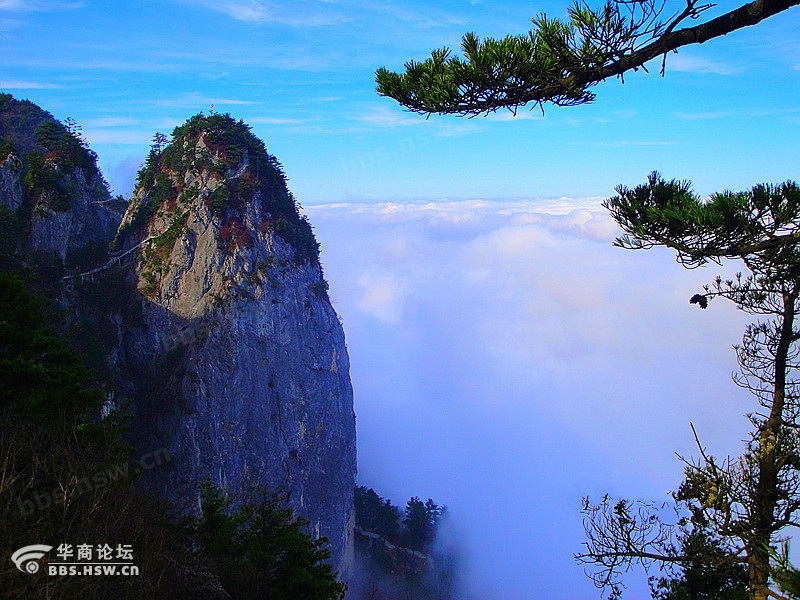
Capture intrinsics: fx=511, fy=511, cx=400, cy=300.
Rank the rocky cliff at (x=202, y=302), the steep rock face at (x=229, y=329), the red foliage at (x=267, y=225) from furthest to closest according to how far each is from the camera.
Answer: the red foliage at (x=267, y=225) < the steep rock face at (x=229, y=329) < the rocky cliff at (x=202, y=302)

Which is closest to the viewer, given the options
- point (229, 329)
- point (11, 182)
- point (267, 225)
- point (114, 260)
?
point (11, 182)

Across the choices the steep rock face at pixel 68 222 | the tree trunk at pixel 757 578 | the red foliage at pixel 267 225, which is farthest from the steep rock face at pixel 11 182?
the tree trunk at pixel 757 578

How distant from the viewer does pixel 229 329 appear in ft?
97.2

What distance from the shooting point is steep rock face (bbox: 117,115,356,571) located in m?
28.7

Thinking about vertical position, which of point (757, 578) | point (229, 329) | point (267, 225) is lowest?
point (757, 578)

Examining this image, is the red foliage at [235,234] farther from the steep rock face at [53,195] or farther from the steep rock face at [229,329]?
the steep rock face at [53,195]

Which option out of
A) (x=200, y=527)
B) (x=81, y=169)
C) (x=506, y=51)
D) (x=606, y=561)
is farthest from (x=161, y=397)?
(x=506, y=51)

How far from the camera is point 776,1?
3.61 m

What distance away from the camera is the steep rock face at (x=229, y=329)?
2867cm

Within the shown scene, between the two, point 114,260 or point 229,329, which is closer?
point 229,329

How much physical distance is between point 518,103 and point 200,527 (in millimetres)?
11268

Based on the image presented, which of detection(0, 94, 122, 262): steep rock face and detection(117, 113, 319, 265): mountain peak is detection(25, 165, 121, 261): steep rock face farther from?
detection(117, 113, 319, 265): mountain peak

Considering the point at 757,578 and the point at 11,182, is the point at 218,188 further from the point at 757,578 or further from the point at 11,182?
the point at 757,578

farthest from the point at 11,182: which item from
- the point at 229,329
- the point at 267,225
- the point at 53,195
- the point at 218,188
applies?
the point at 229,329
